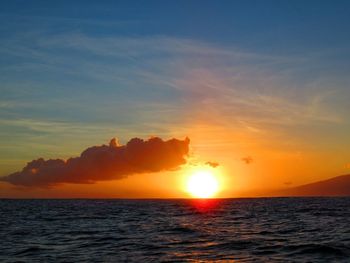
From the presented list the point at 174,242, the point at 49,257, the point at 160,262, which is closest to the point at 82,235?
the point at 174,242

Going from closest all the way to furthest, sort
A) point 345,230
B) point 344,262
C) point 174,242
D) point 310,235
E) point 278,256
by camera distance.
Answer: point 344,262
point 278,256
point 174,242
point 310,235
point 345,230

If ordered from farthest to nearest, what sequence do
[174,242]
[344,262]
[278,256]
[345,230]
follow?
[345,230] < [174,242] < [278,256] < [344,262]

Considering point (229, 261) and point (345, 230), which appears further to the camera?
point (345, 230)

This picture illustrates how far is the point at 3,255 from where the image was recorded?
36.2 m

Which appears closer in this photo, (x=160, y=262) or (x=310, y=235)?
(x=160, y=262)

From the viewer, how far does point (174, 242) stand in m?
43.8

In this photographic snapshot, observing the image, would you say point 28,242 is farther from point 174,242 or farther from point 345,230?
point 345,230

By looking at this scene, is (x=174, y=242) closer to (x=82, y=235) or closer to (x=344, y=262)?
(x=82, y=235)

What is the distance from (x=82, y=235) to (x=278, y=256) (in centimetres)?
2444

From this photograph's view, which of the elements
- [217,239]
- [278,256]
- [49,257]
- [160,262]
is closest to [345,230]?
[217,239]

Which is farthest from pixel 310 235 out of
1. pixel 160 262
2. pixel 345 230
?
pixel 160 262

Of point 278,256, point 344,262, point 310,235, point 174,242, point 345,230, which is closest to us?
point 344,262

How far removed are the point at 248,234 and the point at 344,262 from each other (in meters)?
18.8

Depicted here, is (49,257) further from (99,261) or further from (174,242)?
(174,242)
